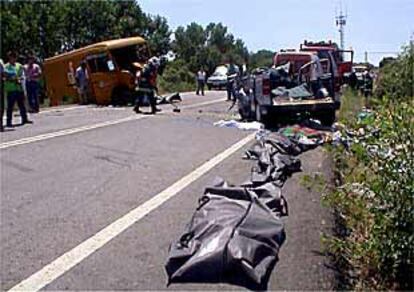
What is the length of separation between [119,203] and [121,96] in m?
21.8

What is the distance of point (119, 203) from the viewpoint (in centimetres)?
842

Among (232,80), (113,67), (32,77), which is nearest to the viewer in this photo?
(32,77)

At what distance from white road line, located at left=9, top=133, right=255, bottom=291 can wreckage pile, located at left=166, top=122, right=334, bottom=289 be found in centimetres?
73

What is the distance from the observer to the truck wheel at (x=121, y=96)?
29734mm

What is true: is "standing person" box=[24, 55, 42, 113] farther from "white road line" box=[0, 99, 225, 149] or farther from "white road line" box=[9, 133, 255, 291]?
"white road line" box=[9, 133, 255, 291]

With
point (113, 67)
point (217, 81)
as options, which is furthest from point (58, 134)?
point (217, 81)

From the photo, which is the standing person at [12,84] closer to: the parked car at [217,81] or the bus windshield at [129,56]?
the bus windshield at [129,56]

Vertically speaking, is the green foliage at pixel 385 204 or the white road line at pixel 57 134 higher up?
the green foliage at pixel 385 204

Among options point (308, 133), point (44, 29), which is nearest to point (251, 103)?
point (308, 133)

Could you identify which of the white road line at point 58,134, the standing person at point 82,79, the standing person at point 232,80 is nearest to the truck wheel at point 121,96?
the standing person at point 82,79

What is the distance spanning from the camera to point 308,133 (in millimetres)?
15008

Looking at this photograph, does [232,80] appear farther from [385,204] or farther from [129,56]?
[385,204]

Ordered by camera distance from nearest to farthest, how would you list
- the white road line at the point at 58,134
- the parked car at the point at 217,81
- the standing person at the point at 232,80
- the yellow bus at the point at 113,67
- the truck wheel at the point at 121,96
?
the white road line at the point at 58,134 < the standing person at the point at 232,80 < the yellow bus at the point at 113,67 < the truck wheel at the point at 121,96 < the parked car at the point at 217,81

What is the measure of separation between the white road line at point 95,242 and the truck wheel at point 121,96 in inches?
775
